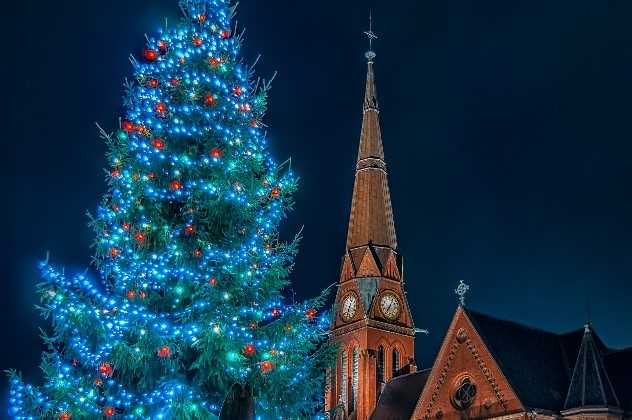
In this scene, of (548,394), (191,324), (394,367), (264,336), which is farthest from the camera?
(394,367)

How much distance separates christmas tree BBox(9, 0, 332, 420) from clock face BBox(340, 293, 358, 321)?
45851 mm

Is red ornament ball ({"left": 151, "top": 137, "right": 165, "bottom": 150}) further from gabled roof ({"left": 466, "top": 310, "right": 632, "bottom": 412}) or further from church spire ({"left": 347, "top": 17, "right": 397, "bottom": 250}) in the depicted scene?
church spire ({"left": 347, "top": 17, "right": 397, "bottom": 250})

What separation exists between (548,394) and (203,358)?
30436 millimetres

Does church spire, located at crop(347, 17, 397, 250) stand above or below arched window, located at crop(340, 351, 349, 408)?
Answer: above

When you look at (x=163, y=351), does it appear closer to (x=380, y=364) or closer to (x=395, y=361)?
(x=380, y=364)

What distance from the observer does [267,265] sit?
20.6m

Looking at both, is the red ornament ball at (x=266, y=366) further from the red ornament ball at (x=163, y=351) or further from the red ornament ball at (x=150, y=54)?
the red ornament ball at (x=150, y=54)

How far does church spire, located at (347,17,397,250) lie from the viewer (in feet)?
224

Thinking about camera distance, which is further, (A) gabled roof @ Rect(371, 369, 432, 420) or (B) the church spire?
(B) the church spire

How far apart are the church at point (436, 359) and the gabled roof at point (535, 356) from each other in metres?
0.07

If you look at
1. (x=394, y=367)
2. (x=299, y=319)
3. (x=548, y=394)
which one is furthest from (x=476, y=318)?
(x=299, y=319)

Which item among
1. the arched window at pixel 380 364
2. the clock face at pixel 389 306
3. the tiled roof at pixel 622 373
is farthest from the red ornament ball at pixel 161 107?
the clock face at pixel 389 306

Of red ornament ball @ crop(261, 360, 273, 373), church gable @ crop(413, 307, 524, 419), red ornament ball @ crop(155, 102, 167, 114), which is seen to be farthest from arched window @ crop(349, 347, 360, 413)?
red ornament ball @ crop(155, 102, 167, 114)

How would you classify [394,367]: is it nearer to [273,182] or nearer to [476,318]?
[476,318]
